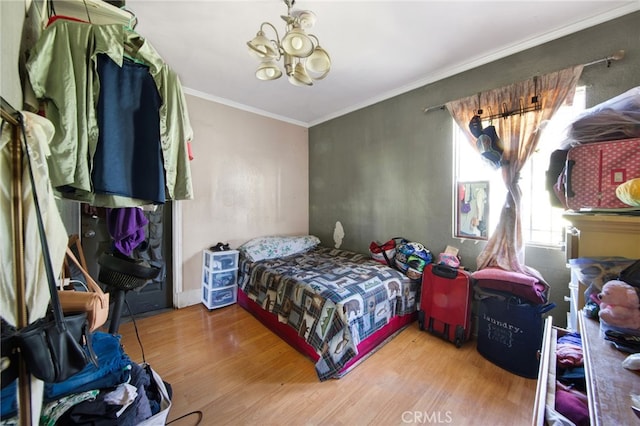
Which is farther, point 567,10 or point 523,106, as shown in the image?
point 523,106

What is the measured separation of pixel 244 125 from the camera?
3318 millimetres

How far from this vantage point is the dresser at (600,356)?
646mm

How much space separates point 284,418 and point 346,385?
0.47 meters

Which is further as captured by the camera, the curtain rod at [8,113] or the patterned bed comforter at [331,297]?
the patterned bed comforter at [331,297]

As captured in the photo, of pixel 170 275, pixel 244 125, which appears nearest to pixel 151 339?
pixel 170 275

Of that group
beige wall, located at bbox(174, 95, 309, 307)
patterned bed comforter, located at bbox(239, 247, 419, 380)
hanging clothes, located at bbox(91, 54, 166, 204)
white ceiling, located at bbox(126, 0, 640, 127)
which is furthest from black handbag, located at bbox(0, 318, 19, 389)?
beige wall, located at bbox(174, 95, 309, 307)

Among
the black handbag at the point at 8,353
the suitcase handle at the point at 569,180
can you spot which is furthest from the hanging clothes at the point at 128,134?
the suitcase handle at the point at 569,180

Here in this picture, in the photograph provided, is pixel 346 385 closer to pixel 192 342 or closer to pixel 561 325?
pixel 192 342

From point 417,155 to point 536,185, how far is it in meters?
1.08

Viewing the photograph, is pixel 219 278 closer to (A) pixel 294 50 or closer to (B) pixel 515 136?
(A) pixel 294 50

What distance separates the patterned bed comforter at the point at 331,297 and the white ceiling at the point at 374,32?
207 centimetres

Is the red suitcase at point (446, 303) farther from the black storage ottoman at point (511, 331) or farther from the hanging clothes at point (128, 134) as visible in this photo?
the hanging clothes at point (128, 134)

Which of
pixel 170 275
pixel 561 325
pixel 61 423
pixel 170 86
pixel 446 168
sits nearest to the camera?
pixel 61 423

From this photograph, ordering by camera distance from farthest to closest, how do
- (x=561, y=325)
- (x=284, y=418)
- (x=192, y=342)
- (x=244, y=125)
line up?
(x=244, y=125) → (x=192, y=342) → (x=561, y=325) → (x=284, y=418)
